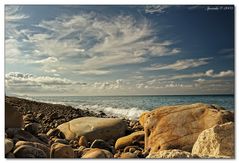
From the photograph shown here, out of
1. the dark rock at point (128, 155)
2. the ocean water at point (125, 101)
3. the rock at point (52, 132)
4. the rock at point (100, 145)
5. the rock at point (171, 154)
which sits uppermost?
the ocean water at point (125, 101)

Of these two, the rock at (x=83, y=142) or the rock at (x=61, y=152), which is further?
the rock at (x=83, y=142)

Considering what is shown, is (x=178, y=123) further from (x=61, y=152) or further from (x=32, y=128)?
(x=32, y=128)

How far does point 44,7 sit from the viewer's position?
16.7 feet

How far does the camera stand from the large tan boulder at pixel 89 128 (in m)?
5.33

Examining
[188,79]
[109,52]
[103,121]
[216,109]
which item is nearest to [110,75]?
[109,52]

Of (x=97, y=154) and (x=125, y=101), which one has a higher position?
(x=125, y=101)

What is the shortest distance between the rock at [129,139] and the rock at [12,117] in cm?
128

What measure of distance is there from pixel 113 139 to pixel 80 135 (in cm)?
44

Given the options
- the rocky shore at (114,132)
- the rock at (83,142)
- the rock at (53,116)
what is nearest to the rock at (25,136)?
the rocky shore at (114,132)

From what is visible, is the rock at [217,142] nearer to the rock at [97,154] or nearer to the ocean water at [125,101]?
the ocean water at [125,101]

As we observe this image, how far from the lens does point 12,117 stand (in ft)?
16.6

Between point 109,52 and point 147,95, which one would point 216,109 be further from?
point 109,52

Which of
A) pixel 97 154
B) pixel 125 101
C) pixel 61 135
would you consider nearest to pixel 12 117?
pixel 61 135

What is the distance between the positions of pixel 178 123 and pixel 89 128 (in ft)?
3.77
